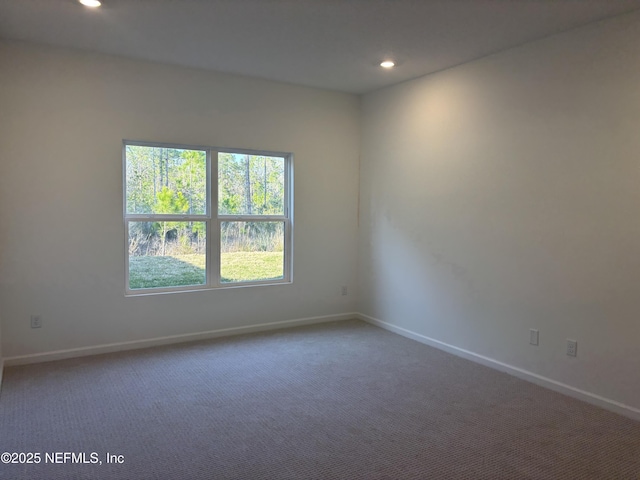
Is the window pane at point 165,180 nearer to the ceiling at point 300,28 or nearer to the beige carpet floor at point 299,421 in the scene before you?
the ceiling at point 300,28

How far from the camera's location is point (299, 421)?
2.86 m

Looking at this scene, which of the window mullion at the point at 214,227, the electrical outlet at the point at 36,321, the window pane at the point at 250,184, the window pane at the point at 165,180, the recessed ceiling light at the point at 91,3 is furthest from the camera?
the window pane at the point at 250,184

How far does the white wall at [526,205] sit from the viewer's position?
3.03m

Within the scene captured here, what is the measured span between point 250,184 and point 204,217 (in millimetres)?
619

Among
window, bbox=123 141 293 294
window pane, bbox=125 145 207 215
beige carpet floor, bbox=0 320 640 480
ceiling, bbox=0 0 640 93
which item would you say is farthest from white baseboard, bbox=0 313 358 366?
ceiling, bbox=0 0 640 93

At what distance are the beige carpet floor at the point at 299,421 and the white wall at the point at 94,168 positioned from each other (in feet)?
1.41

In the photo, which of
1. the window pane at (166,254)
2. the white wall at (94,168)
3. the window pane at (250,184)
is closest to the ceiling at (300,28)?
the white wall at (94,168)

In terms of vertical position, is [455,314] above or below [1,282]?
below

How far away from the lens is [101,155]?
398 centimetres

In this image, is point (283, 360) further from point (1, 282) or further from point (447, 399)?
point (1, 282)

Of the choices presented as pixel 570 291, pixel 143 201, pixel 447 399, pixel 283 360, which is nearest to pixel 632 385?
pixel 570 291

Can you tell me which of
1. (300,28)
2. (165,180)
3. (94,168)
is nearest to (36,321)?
(94,168)

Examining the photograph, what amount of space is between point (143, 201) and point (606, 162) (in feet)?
12.3

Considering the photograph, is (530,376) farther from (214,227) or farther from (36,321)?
(36,321)
